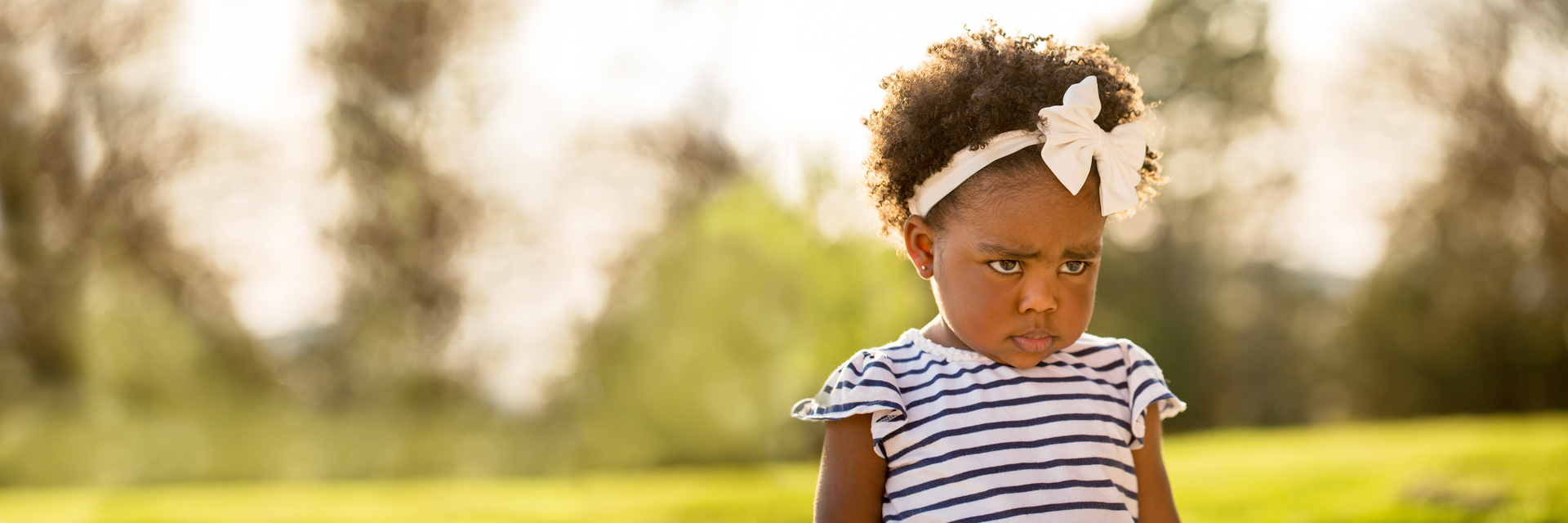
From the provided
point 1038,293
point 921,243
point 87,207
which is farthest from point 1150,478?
point 87,207

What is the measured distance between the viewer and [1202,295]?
13.5 metres

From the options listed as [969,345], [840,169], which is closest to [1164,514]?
[969,345]

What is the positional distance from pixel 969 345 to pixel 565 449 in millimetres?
7250

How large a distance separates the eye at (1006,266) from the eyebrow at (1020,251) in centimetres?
2

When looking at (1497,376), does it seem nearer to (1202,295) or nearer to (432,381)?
(1202,295)

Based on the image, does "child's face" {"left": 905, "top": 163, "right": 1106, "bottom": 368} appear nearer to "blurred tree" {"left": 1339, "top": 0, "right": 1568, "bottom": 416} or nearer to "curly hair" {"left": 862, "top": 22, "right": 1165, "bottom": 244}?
"curly hair" {"left": 862, "top": 22, "right": 1165, "bottom": 244}

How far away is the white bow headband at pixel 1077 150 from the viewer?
4.74 ft

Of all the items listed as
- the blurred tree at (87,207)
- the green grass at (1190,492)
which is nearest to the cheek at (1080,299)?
the green grass at (1190,492)

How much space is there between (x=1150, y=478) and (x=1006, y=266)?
49 centimetres

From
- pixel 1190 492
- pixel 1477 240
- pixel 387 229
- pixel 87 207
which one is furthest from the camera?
pixel 1477 240

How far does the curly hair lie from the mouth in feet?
0.77

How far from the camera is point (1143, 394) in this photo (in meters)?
1.62

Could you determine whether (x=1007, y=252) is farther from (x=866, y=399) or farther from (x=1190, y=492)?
(x=1190, y=492)

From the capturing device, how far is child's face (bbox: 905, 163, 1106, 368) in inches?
57.6
